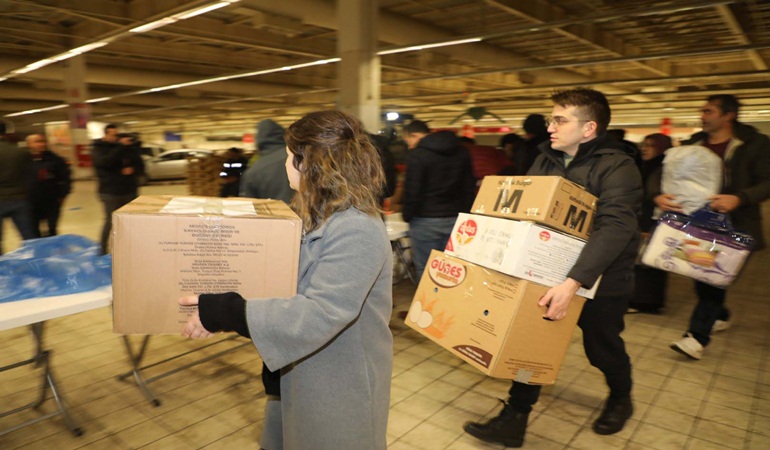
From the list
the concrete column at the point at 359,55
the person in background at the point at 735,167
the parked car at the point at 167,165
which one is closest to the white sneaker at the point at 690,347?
the person in background at the point at 735,167

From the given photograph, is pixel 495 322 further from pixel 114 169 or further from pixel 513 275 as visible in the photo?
pixel 114 169

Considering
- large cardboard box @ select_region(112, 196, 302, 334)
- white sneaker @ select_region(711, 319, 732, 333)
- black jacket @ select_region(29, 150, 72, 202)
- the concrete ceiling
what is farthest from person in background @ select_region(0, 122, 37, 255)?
white sneaker @ select_region(711, 319, 732, 333)

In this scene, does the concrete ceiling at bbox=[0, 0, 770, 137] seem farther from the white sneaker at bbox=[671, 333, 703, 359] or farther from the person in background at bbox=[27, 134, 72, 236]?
the white sneaker at bbox=[671, 333, 703, 359]

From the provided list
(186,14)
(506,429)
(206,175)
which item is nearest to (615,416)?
(506,429)

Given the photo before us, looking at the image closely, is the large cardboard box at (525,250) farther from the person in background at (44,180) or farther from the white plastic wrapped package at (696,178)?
the person in background at (44,180)

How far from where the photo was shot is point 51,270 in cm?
209

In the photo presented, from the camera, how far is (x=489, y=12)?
6.94 m

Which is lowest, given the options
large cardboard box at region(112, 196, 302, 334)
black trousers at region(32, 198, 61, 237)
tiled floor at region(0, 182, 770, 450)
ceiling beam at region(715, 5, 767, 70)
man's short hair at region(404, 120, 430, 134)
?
tiled floor at region(0, 182, 770, 450)

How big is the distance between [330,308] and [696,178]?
255cm

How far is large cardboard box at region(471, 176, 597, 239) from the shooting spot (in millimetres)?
1764

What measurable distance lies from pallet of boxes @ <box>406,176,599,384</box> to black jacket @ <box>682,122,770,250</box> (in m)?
1.61

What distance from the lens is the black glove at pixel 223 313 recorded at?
1067 mm

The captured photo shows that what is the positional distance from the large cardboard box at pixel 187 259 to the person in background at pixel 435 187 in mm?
2282

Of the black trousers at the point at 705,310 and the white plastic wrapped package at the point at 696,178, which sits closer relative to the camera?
the white plastic wrapped package at the point at 696,178
